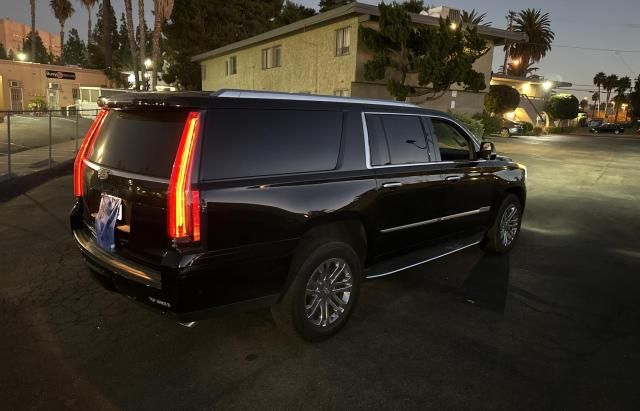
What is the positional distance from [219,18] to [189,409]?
44.4m

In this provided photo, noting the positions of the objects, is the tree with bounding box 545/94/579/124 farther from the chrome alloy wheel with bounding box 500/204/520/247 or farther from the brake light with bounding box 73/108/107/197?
the brake light with bounding box 73/108/107/197

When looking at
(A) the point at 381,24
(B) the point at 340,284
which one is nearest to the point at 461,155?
(B) the point at 340,284

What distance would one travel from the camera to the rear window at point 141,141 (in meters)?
3.17

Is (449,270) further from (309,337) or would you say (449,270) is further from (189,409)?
(189,409)

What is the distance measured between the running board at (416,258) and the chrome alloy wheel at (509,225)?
0.73m

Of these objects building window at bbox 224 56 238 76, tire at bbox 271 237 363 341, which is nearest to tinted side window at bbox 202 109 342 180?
tire at bbox 271 237 363 341

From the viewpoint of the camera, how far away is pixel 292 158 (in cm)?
354

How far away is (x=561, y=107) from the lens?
4506 cm

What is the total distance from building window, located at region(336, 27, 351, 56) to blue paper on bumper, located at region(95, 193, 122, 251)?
63.6 feet

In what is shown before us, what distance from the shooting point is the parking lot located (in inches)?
123

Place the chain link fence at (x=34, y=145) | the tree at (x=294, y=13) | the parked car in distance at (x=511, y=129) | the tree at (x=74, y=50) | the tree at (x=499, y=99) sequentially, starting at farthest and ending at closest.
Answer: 1. the tree at (x=74, y=50)
2. the tree at (x=294, y=13)
3. the tree at (x=499, y=99)
4. the parked car in distance at (x=511, y=129)
5. the chain link fence at (x=34, y=145)

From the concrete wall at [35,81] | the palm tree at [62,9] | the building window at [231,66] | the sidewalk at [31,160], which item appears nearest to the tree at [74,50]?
the palm tree at [62,9]

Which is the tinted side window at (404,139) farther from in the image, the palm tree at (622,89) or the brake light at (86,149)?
the palm tree at (622,89)

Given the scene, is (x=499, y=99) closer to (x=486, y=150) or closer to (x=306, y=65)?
(x=306, y=65)
